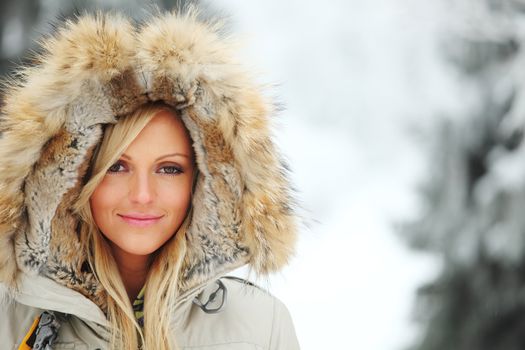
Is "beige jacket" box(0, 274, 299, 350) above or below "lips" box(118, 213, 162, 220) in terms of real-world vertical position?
below

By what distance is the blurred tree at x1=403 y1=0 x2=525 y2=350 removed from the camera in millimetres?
3297

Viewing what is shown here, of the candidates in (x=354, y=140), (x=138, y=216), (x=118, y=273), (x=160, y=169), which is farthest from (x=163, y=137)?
(x=354, y=140)

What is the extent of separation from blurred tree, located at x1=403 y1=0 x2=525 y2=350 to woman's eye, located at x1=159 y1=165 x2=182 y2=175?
197cm

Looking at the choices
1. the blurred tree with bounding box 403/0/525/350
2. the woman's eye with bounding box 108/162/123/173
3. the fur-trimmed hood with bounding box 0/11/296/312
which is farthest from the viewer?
the blurred tree with bounding box 403/0/525/350

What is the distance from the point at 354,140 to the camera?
4.27 m

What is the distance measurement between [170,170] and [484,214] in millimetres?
2031

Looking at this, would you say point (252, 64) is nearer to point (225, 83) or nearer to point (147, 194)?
point (225, 83)

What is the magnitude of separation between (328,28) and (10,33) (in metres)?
1.84

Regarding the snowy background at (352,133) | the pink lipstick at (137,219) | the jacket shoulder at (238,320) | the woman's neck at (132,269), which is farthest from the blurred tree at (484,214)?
the pink lipstick at (137,219)

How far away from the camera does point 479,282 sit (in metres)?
3.33

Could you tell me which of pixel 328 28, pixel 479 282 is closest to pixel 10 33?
pixel 328 28

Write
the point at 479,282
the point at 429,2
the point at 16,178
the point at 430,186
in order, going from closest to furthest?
the point at 16,178 → the point at 479,282 → the point at 430,186 → the point at 429,2

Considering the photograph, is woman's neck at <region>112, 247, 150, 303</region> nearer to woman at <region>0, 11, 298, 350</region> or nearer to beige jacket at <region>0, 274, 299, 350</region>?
woman at <region>0, 11, 298, 350</region>

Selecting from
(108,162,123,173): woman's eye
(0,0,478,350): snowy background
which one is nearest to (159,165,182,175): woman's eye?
(108,162,123,173): woman's eye
